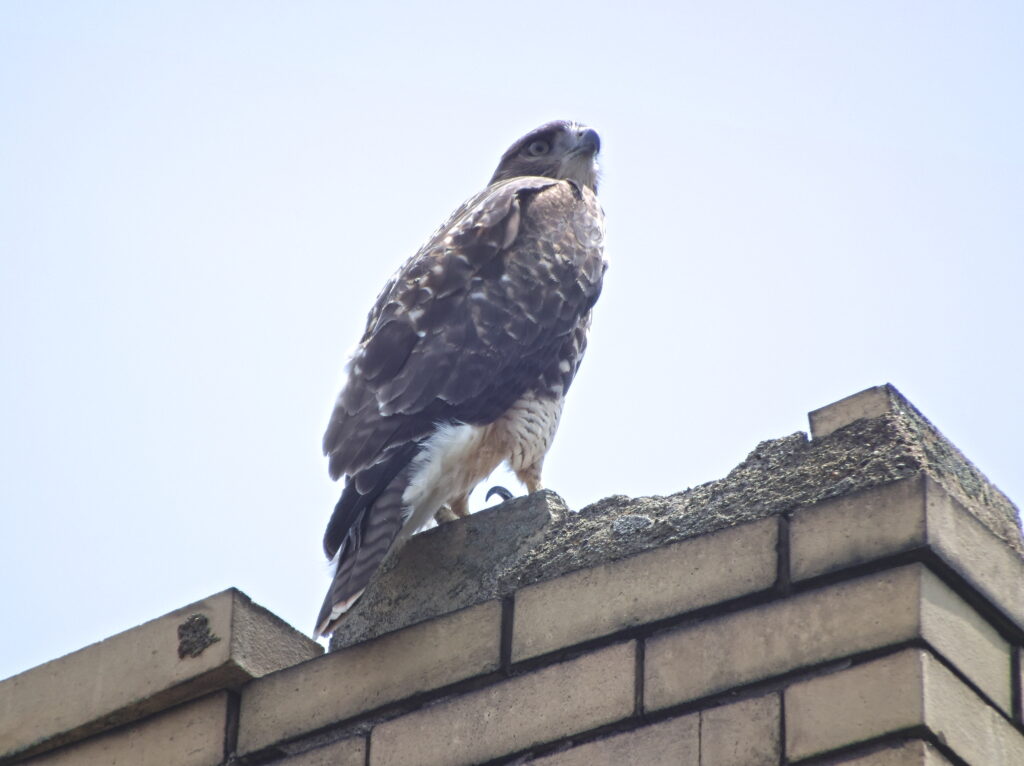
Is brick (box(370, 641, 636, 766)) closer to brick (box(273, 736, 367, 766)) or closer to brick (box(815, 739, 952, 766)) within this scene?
brick (box(273, 736, 367, 766))

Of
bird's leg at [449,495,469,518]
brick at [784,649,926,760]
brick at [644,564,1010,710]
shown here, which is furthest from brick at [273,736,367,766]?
bird's leg at [449,495,469,518]

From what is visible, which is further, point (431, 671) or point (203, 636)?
point (203, 636)

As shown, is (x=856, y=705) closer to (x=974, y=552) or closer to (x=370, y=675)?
(x=974, y=552)

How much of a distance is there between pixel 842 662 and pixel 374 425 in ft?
5.94

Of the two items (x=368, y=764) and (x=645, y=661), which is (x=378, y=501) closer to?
(x=368, y=764)

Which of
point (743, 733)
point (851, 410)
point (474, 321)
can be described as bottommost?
point (743, 733)

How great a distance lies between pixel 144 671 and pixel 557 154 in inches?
150

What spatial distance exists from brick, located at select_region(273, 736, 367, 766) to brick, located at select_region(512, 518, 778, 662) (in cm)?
34

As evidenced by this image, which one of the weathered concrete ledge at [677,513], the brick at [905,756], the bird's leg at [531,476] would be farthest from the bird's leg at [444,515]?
the brick at [905,756]

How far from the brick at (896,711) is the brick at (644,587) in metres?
0.28

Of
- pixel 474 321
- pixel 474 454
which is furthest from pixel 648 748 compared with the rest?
pixel 474 321

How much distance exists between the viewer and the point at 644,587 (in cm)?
312

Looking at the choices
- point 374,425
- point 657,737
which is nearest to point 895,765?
point 657,737

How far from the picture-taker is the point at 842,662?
278 cm
